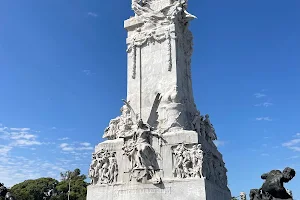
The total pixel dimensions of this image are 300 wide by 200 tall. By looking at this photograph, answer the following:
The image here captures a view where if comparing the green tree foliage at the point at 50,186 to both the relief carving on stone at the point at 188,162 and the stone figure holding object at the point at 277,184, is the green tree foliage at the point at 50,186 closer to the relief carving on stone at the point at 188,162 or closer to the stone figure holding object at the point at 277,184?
the relief carving on stone at the point at 188,162

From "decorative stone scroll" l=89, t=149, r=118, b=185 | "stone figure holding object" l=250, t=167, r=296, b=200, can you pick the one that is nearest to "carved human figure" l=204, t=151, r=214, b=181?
"decorative stone scroll" l=89, t=149, r=118, b=185

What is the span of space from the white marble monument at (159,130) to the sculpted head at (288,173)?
4.65 meters

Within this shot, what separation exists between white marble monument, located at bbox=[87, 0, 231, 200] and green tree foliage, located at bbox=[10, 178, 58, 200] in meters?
38.6

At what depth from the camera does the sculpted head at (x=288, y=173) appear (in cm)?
866

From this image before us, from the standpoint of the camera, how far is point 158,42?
1673cm

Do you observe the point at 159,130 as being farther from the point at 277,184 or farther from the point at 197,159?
the point at 277,184

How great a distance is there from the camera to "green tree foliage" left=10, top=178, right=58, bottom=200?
4969 cm

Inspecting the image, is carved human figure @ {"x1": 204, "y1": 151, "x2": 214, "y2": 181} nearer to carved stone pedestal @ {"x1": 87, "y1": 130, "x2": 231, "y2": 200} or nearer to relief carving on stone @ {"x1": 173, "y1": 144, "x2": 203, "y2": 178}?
carved stone pedestal @ {"x1": 87, "y1": 130, "x2": 231, "y2": 200}

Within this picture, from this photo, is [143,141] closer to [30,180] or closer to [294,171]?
[294,171]

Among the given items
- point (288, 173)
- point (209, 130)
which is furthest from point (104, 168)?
→ point (288, 173)

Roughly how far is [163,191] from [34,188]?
42.8 metres

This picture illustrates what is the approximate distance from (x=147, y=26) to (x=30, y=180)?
1746 inches

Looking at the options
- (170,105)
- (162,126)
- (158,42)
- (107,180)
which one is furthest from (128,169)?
(158,42)

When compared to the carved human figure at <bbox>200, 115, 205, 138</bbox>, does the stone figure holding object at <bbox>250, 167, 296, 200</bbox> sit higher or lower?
lower
